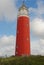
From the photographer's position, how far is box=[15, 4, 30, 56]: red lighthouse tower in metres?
34.8

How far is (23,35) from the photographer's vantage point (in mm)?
35188

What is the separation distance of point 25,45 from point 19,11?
7.73 m

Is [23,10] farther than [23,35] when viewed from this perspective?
Yes

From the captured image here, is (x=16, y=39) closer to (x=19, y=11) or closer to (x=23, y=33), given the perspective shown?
(x=23, y=33)

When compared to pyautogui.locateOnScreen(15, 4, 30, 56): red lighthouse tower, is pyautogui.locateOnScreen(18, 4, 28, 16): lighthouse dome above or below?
above

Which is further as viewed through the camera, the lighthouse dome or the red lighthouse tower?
the lighthouse dome

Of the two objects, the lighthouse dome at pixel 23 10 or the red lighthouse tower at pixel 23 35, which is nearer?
the red lighthouse tower at pixel 23 35

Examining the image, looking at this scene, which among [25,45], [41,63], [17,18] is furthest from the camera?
[17,18]

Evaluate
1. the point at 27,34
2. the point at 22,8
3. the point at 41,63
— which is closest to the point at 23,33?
the point at 27,34

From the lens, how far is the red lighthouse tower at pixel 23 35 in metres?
34.8

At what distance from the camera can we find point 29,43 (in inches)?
1406

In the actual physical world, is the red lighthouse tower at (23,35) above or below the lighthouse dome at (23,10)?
below

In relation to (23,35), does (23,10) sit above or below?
above

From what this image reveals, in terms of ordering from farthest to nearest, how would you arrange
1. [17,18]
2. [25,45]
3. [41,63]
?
1. [17,18]
2. [25,45]
3. [41,63]
